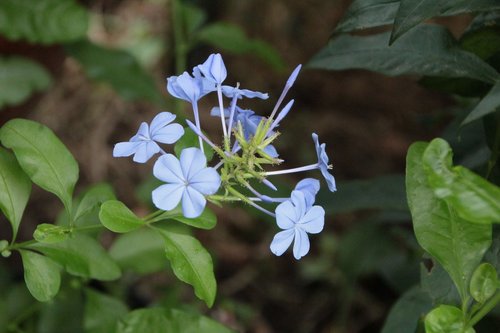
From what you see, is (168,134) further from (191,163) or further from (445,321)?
(445,321)

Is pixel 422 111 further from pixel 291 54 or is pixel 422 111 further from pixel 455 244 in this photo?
pixel 455 244

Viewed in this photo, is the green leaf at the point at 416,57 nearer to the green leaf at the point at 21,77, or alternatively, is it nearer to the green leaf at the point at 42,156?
the green leaf at the point at 42,156

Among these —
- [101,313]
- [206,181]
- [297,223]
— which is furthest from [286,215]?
[101,313]

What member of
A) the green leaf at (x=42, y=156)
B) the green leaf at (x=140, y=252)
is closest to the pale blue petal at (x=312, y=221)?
the green leaf at (x=42, y=156)

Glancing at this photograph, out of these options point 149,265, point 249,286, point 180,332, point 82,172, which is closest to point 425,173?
point 180,332

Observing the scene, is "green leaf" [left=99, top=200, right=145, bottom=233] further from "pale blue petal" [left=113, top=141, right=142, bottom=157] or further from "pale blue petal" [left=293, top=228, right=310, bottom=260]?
"pale blue petal" [left=293, top=228, right=310, bottom=260]

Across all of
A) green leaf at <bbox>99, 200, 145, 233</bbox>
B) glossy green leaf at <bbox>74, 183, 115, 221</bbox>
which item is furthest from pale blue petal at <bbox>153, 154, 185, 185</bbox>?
glossy green leaf at <bbox>74, 183, 115, 221</bbox>
